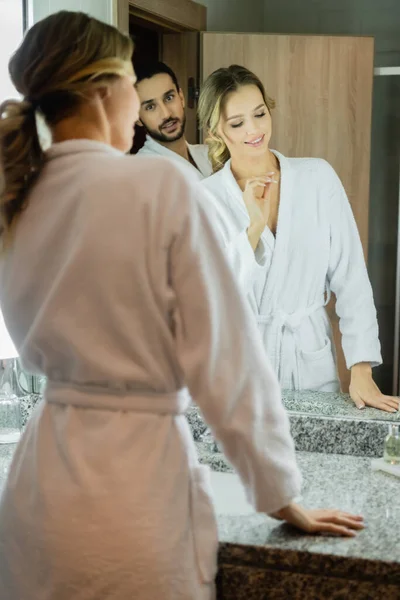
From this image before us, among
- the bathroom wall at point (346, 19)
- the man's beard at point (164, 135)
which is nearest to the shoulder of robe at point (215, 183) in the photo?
the man's beard at point (164, 135)

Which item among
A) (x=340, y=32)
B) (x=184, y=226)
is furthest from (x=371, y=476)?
(x=340, y=32)

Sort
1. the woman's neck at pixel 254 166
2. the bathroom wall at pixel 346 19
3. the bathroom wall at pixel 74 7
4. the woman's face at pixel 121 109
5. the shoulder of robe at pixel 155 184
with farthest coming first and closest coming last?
the bathroom wall at pixel 74 7, the woman's neck at pixel 254 166, the bathroom wall at pixel 346 19, the woman's face at pixel 121 109, the shoulder of robe at pixel 155 184

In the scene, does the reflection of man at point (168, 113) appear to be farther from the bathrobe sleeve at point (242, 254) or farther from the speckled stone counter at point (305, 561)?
the speckled stone counter at point (305, 561)

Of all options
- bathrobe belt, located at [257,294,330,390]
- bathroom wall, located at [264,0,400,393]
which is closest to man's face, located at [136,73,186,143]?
bathroom wall, located at [264,0,400,393]

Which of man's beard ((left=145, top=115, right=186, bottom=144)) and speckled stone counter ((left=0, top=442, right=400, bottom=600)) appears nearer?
speckled stone counter ((left=0, top=442, right=400, bottom=600))

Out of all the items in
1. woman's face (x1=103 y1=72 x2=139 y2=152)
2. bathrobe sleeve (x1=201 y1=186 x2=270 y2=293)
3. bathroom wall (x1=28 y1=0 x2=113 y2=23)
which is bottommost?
bathrobe sleeve (x1=201 y1=186 x2=270 y2=293)

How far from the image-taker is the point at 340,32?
148cm

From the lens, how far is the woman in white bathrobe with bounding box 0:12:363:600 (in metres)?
0.94

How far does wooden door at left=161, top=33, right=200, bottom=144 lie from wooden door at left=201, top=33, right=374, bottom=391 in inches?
1.0

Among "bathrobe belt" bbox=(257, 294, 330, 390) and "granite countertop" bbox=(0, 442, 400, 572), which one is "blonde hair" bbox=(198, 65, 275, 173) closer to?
"bathrobe belt" bbox=(257, 294, 330, 390)

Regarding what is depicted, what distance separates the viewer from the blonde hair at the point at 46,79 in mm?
977

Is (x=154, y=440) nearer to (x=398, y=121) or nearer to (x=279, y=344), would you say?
(x=279, y=344)

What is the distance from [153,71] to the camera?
1.59m

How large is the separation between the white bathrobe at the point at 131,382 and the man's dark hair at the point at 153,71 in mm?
632
